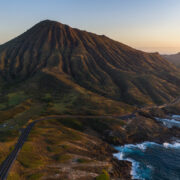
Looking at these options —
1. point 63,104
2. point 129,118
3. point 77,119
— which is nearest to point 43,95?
point 63,104

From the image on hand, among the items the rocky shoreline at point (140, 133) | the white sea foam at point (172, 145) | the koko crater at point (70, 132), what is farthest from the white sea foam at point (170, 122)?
the white sea foam at point (172, 145)

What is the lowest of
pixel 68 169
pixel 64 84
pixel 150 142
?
pixel 150 142

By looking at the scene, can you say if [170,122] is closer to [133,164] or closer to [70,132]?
[133,164]

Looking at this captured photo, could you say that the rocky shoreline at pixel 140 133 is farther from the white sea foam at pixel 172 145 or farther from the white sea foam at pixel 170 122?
the white sea foam at pixel 170 122

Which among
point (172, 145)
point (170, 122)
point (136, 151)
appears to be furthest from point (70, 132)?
point (170, 122)

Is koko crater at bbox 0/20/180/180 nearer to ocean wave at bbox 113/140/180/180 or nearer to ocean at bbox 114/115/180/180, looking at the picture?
ocean wave at bbox 113/140/180/180

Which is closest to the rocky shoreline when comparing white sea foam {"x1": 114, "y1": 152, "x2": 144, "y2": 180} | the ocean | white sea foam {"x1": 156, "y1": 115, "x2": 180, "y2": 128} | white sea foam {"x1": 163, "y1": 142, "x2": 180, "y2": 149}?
white sea foam {"x1": 163, "y1": 142, "x2": 180, "y2": 149}

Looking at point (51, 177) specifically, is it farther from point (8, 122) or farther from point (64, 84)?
point (64, 84)

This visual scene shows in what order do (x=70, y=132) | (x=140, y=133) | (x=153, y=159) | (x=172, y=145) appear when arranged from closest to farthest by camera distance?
(x=153, y=159)
(x=70, y=132)
(x=172, y=145)
(x=140, y=133)
